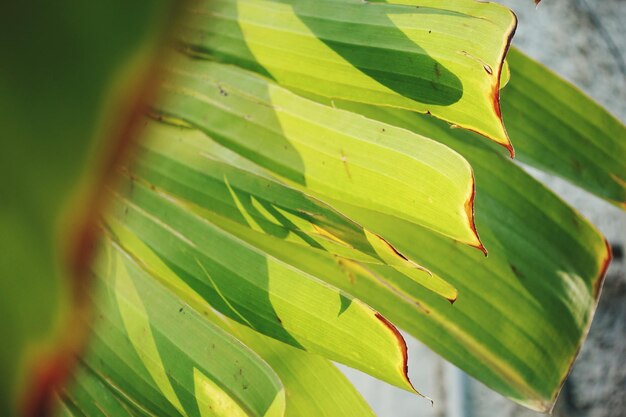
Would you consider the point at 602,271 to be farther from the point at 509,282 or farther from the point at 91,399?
the point at 91,399

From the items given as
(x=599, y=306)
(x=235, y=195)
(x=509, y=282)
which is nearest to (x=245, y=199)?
(x=235, y=195)

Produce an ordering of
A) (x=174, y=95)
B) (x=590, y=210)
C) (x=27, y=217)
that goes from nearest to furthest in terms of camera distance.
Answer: (x=27, y=217) → (x=174, y=95) → (x=590, y=210)

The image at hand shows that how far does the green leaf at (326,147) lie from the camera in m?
0.43

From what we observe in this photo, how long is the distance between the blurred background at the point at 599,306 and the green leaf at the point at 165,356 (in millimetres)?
630

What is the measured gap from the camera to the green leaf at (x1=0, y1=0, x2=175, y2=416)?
335 millimetres

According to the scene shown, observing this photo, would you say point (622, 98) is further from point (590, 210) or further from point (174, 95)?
point (174, 95)

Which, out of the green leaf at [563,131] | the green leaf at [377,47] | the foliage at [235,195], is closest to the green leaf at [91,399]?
the foliage at [235,195]

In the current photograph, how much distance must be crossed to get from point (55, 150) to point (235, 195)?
0.41ft

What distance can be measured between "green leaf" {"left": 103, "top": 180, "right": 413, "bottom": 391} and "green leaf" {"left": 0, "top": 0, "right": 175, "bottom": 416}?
0.04 metres

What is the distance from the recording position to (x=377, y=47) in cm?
45

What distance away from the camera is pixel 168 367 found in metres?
0.43

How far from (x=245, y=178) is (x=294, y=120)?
5 cm

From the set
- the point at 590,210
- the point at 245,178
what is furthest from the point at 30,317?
the point at 590,210

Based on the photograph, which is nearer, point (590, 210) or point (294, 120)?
point (294, 120)
